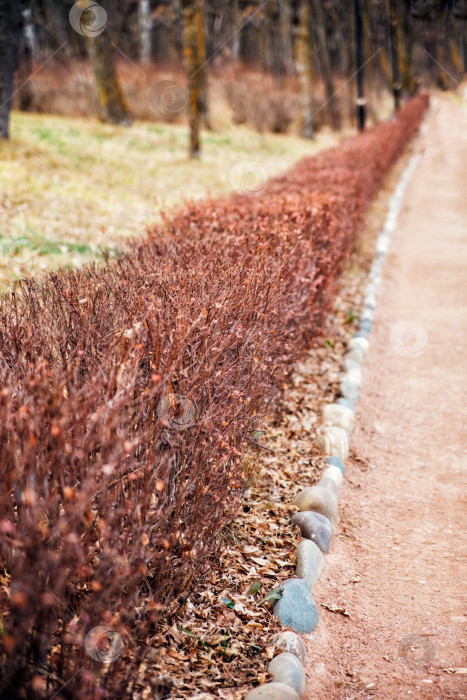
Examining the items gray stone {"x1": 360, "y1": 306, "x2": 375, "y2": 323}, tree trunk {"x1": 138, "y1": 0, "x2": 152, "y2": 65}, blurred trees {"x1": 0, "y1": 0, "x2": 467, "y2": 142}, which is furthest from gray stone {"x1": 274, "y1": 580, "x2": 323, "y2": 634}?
tree trunk {"x1": 138, "y1": 0, "x2": 152, "y2": 65}

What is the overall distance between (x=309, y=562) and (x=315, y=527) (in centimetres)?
29

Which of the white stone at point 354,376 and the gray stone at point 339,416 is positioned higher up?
the white stone at point 354,376

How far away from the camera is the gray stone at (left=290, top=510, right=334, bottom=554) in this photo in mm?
3504

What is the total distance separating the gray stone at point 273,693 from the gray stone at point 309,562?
0.78 metres

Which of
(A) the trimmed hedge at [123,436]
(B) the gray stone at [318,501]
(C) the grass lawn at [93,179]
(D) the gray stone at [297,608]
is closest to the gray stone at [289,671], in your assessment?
(D) the gray stone at [297,608]

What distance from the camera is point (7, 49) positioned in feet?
37.0

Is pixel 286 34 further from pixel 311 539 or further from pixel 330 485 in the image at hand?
pixel 311 539

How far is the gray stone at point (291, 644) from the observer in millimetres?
2721

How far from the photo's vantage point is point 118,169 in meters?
12.1

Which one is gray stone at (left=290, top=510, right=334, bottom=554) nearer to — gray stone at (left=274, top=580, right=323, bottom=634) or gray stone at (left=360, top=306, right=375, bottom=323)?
gray stone at (left=274, top=580, right=323, bottom=634)

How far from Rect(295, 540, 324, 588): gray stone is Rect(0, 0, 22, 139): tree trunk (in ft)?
34.9

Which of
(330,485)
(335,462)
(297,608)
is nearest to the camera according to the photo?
(297,608)

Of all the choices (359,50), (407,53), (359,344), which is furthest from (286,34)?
(359,344)

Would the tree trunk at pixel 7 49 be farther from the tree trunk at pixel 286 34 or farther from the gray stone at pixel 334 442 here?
the tree trunk at pixel 286 34
